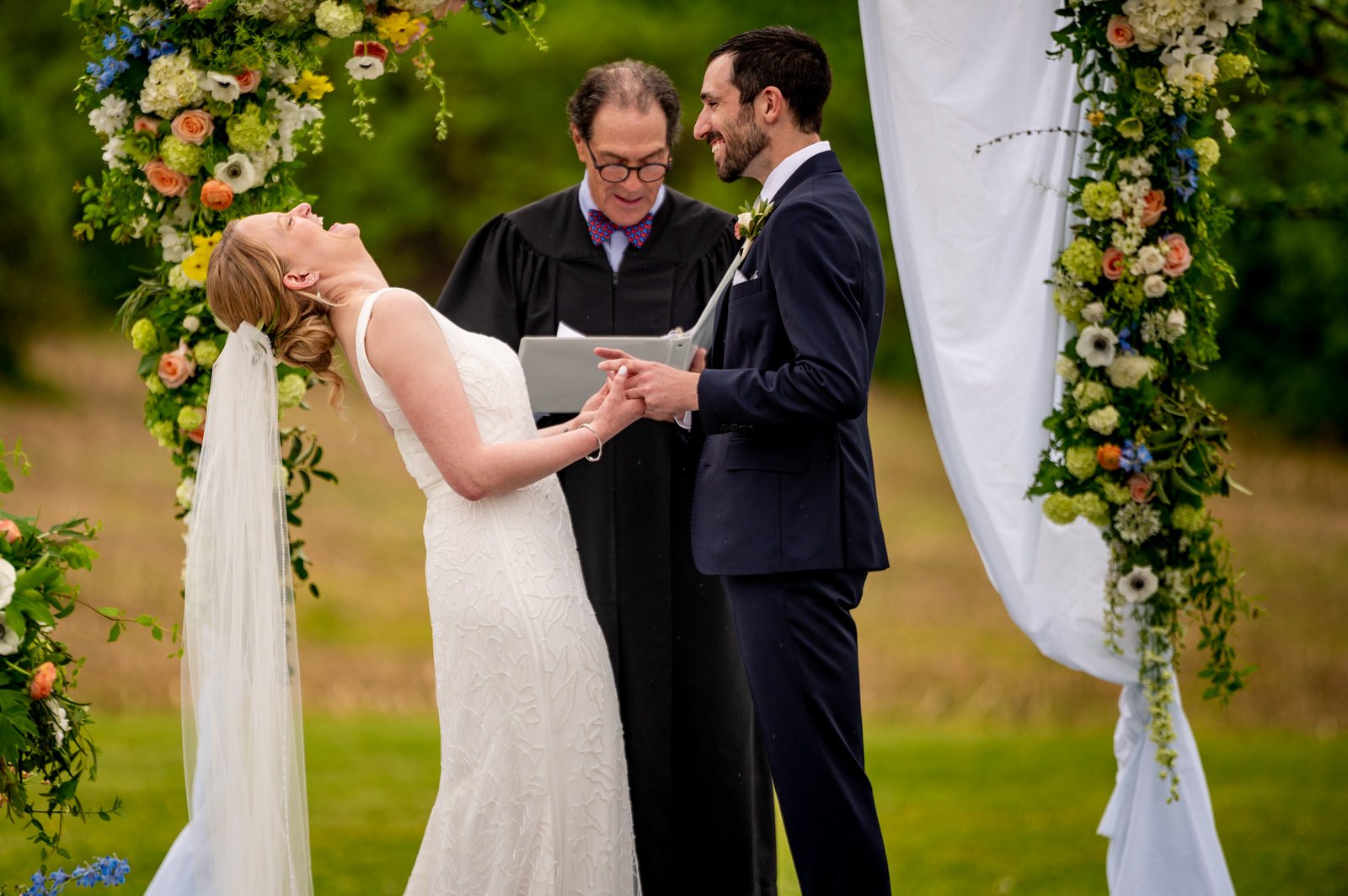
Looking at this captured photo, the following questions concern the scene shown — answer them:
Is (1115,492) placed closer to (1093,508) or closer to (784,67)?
(1093,508)

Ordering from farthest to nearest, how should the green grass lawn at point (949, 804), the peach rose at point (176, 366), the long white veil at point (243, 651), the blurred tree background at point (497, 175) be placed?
the blurred tree background at point (497, 175) < the green grass lawn at point (949, 804) < the peach rose at point (176, 366) < the long white veil at point (243, 651)

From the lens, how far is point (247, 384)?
3.59 metres

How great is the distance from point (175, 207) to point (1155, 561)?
3.17 meters

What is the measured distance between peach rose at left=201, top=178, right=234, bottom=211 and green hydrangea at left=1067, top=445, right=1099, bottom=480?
2.64 metres

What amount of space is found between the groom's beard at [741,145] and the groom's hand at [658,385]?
20.3 inches

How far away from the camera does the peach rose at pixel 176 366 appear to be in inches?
175

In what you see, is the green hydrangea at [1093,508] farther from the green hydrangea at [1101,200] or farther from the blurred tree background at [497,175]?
the blurred tree background at [497,175]

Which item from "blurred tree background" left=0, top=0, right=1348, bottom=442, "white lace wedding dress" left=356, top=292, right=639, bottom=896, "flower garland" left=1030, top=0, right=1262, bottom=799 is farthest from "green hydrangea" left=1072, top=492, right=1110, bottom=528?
"blurred tree background" left=0, top=0, right=1348, bottom=442

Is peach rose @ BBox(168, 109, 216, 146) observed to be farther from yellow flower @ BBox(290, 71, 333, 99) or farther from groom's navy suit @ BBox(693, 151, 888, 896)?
groom's navy suit @ BBox(693, 151, 888, 896)

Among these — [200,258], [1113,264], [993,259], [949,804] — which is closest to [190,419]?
[200,258]

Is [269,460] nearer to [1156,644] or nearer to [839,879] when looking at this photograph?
[839,879]

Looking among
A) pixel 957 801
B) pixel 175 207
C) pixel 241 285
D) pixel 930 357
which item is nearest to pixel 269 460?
pixel 241 285

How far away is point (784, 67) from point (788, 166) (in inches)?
9.4

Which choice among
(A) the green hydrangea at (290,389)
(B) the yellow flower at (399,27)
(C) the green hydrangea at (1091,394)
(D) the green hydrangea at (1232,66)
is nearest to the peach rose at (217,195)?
(A) the green hydrangea at (290,389)
